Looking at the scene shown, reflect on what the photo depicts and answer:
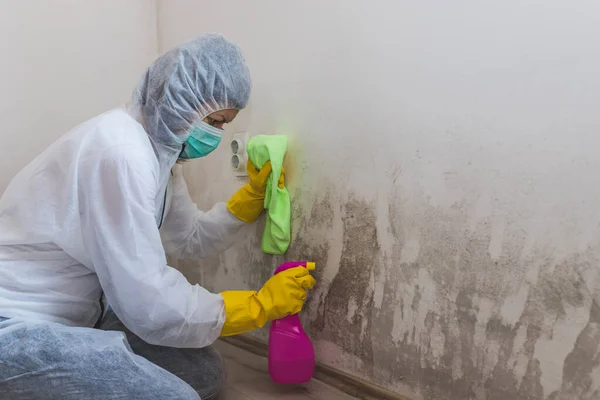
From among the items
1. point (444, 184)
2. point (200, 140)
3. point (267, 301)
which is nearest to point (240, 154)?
point (200, 140)

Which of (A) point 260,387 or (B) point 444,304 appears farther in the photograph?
(A) point 260,387

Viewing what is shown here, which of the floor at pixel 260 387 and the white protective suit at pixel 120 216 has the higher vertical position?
the white protective suit at pixel 120 216

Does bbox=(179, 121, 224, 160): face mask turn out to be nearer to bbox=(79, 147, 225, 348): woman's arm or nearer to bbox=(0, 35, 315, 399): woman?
bbox=(0, 35, 315, 399): woman

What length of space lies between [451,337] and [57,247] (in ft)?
2.77

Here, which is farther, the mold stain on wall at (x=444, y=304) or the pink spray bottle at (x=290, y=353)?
the pink spray bottle at (x=290, y=353)

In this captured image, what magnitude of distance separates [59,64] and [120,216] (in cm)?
84

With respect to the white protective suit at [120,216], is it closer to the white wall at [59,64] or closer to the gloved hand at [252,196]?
the gloved hand at [252,196]

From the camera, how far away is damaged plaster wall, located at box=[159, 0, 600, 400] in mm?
837

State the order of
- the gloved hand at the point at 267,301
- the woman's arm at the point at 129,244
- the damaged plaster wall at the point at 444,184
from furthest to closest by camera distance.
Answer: the gloved hand at the point at 267,301
the woman's arm at the point at 129,244
the damaged plaster wall at the point at 444,184

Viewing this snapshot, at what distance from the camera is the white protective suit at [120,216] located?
3.14ft

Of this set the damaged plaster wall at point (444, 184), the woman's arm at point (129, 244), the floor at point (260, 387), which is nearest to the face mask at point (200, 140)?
the woman's arm at point (129, 244)

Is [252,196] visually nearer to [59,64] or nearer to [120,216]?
[120,216]

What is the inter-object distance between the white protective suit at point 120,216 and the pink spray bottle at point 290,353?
22cm

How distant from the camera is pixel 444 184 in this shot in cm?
100
